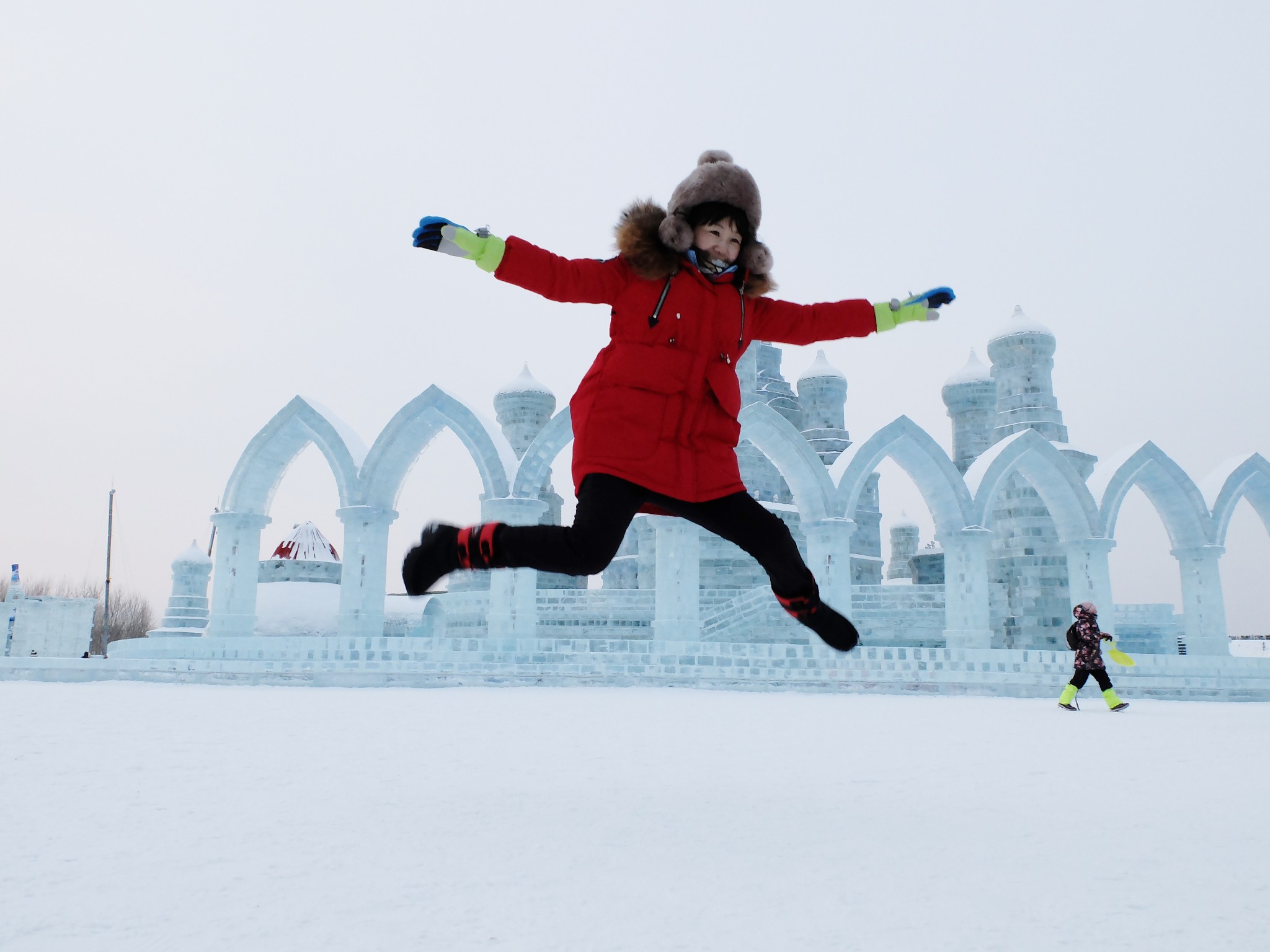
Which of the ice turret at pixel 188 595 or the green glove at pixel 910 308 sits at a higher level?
the green glove at pixel 910 308

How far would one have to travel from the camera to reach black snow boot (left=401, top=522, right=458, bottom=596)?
3277mm

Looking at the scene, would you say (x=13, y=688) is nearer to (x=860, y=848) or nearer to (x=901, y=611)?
(x=860, y=848)

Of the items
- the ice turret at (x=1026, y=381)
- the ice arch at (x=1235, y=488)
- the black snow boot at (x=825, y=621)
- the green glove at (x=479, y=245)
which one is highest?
the ice turret at (x=1026, y=381)

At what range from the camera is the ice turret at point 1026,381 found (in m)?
21.0

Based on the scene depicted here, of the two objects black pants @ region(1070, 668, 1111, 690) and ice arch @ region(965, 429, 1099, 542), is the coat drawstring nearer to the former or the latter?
black pants @ region(1070, 668, 1111, 690)

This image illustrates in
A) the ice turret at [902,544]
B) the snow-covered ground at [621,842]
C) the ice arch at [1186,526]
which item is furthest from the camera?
the ice turret at [902,544]

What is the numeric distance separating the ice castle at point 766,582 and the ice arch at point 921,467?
37mm

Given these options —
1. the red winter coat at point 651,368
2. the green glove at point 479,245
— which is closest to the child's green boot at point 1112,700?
the red winter coat at point 651,368

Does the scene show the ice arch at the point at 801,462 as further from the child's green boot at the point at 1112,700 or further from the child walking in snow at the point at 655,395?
the child walking in snow at the point at 655,395

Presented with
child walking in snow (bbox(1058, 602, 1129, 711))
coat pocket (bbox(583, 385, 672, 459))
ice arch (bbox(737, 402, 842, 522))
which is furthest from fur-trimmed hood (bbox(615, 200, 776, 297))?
ice arch (bbox(737, 402, 842, 522))

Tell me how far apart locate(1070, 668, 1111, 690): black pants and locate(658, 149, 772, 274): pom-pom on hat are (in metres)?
7.44

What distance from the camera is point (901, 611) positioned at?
19891 millimetres

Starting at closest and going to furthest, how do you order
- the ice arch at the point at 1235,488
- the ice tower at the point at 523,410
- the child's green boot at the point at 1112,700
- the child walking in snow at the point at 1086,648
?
the child's green boot at the point at 1112,700
the child walking in snow at the point at 1086,648
the ice arch at the point at 1235,488
the ice tower at the point at 523,410

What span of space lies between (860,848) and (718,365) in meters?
1.75
